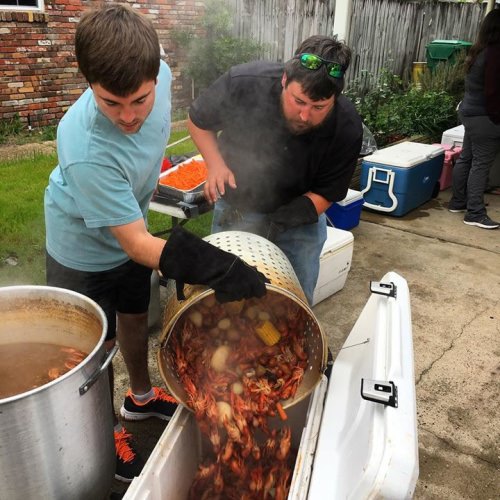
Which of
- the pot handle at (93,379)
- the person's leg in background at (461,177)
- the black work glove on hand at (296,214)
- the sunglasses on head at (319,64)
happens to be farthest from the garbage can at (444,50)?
the pot handle at (93,379)

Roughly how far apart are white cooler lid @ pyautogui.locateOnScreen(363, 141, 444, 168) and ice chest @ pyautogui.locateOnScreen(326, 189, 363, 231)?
757 mm

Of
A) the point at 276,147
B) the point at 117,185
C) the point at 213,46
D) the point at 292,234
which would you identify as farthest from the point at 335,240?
the point at 213,46

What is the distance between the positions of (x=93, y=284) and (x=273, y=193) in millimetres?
1067

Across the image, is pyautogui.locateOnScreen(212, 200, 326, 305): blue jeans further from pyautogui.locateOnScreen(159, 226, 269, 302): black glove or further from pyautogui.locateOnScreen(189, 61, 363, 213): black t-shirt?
pyautogui.locateOnScreen(159, 226, 269, 302): black glove

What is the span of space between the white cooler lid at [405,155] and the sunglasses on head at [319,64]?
359 centimetres

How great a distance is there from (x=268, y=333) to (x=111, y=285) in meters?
0.75

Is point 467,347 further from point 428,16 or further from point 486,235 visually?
point 428,16

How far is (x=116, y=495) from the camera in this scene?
6.81 feet

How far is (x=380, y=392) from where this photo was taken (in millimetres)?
1565

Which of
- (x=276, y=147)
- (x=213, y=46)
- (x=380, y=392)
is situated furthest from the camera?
(x=213, y=46)

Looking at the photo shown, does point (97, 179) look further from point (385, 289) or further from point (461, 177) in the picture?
point (461, 177)

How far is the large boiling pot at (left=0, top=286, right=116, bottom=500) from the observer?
1396mm

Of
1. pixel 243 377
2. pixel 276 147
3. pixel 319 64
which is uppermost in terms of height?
pixel 319 64

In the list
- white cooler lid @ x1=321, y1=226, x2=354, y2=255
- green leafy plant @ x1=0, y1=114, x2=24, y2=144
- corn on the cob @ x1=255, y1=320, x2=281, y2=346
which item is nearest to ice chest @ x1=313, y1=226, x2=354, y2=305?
white cooler lid @ x1=321, y1=226, x2=354, y2=255
